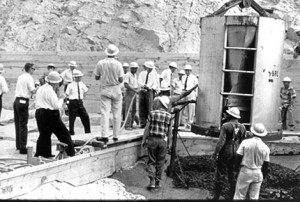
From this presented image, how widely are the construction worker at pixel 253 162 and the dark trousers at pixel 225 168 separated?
83cm

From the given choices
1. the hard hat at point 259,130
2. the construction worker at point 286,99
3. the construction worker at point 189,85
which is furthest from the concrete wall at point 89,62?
the hard hat at point 259,130

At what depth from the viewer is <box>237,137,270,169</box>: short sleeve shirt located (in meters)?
8.94

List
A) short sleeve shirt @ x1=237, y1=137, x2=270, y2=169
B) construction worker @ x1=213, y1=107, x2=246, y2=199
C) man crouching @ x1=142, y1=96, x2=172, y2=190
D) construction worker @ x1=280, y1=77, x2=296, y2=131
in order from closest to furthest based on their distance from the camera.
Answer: short sleeve shirt @ x1=237, y1=137, x2=270, y2=169 < construction worker @ x1=213, y1=107, x2=246, y2=199 < man crouching @ x1=142, y1=96, x2=172, y2=190 < construction worker @ x1=280, y1=77, x2=296, y2=131

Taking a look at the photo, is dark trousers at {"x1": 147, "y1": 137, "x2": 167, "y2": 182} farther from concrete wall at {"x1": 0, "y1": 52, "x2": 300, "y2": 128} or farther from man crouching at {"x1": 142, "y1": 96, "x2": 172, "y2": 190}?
concrete wall at {"x1": 0, "y1": 52, "x2": 300, "y2": 128}

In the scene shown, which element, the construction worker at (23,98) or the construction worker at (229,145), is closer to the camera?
the construction worker at (229,145)

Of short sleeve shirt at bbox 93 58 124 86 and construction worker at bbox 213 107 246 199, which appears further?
short sleeve shirt at bbox 93 58 124 86

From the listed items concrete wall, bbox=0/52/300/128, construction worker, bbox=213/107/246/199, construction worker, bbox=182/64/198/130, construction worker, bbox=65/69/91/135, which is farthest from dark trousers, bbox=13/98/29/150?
concrete wall, bbox=0/52/300/128

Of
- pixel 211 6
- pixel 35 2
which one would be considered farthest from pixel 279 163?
pixel 35 2

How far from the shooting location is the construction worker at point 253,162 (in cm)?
895

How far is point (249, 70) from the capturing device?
11.4m

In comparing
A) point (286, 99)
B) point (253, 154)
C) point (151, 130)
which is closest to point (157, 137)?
point (151, 130)

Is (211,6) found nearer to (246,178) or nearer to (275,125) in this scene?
(275,125)

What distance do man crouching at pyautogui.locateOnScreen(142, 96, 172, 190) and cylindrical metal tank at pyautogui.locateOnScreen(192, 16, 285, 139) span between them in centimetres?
152

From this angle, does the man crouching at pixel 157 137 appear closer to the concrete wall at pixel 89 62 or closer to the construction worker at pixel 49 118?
the construction worker at pixel 49 118
